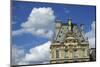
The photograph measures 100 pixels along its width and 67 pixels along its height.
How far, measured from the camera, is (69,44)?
8.48 ft

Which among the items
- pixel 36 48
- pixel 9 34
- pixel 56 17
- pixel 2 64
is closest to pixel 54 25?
pixel 56 17

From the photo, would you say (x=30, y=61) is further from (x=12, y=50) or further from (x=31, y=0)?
(x=31, y=0)

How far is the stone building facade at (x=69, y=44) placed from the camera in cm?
253

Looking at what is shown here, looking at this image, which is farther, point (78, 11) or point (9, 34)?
point (78, 11)

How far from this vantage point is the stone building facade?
99.5 inches

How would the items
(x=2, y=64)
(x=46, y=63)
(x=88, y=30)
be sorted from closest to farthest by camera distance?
1. (x=2, y=64)
2. (x=46, y=63)
3. (x=88, y=30)

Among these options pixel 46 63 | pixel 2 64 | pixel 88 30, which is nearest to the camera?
pixel 2 64

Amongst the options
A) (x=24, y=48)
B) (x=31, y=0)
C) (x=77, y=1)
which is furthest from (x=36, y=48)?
(x=77, y=1)

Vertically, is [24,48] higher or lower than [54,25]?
lower

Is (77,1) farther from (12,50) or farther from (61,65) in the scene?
(12,50)

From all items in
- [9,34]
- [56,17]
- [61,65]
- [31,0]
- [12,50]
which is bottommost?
[61,65]

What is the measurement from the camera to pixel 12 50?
234 centimetres

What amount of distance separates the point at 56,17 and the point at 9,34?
0.55 metres

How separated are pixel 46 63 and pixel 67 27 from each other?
1.50 ft
